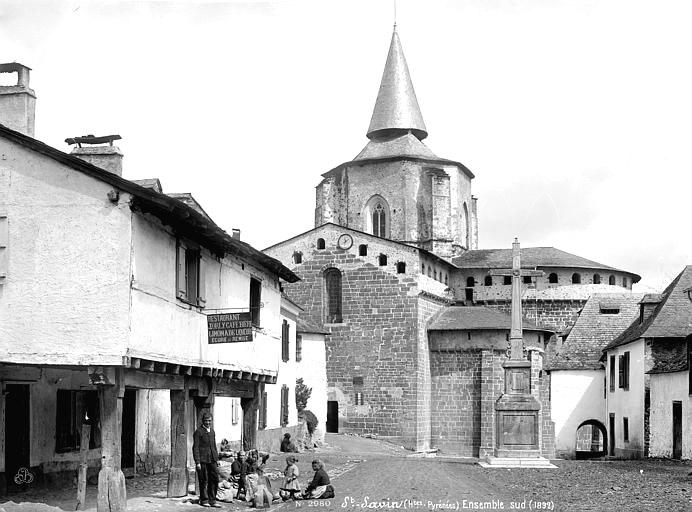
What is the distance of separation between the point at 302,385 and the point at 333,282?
34.2 ft

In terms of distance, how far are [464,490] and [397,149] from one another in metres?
44.4

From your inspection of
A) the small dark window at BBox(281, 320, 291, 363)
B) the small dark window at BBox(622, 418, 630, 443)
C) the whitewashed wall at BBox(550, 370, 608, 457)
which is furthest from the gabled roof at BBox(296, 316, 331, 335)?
the small dark window at BBox(622, 418, 630, 443)

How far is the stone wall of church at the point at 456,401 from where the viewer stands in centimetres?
4984

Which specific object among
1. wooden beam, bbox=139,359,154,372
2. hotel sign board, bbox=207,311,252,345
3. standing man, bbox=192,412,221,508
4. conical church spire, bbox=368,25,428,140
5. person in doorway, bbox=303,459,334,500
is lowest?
person in doorway, bbox=303,459,334,500

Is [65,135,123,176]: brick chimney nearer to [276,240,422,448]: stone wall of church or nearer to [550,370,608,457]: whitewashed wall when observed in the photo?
[276,240,422,448]: stone wall of church

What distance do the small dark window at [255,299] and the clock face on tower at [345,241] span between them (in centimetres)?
2540

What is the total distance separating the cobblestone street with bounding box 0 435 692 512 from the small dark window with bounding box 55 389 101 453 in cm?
120

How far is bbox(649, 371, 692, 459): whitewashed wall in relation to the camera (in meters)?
32.5

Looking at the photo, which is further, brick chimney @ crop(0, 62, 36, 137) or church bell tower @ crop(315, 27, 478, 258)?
church bell tower @ crop(315, 27, 478, 258)

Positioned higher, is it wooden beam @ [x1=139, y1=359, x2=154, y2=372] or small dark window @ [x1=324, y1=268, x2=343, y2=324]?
small dark window @ [x1=324, y1=268, x2=343, y2=324]

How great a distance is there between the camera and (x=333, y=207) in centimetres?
Result: 6353

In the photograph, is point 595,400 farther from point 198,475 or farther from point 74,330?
point 74,330

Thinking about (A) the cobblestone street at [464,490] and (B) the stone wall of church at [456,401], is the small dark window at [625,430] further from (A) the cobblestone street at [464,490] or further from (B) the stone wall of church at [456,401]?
(A) the cobblestone street at [464,490]

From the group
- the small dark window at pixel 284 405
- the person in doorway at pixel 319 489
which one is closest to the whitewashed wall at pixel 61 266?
the person in doorway at pixel 319 489
